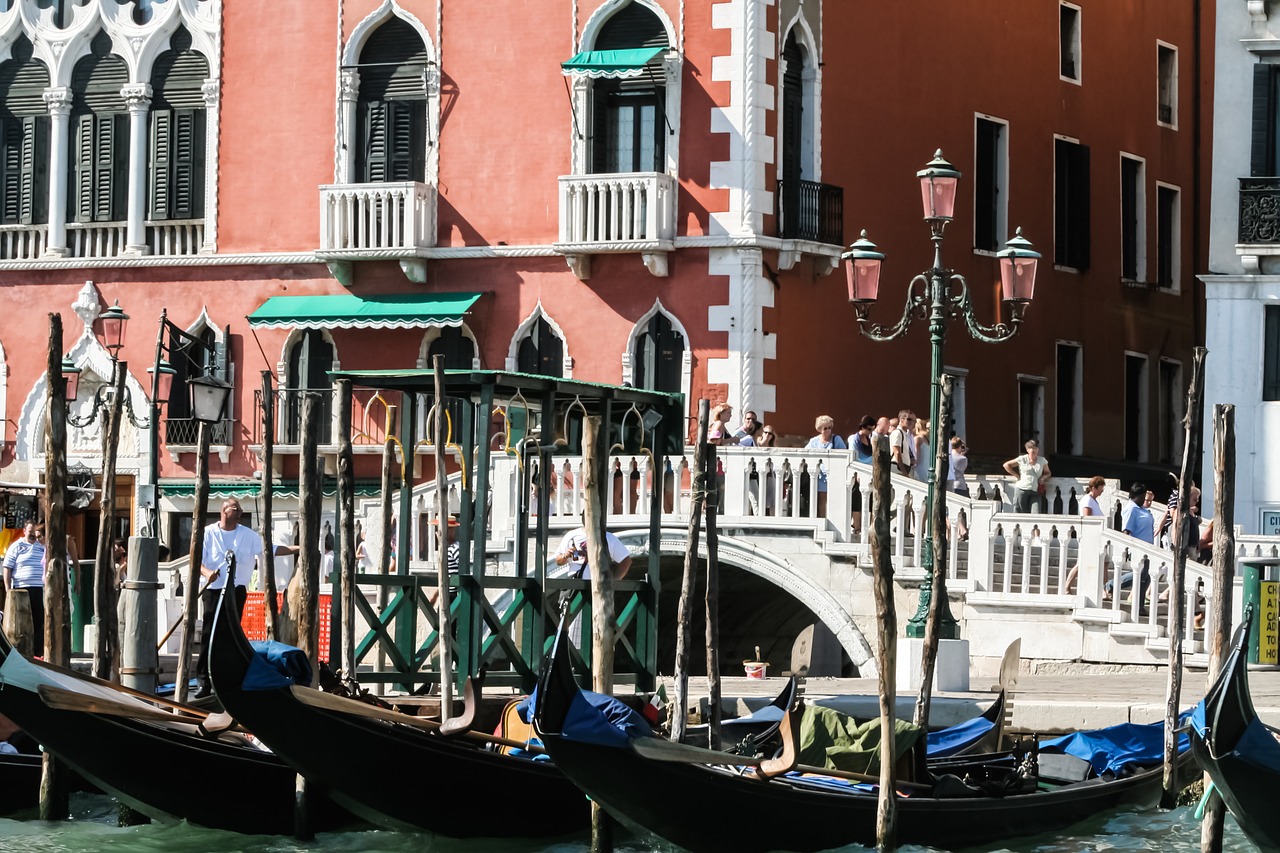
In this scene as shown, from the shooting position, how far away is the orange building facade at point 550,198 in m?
23.0

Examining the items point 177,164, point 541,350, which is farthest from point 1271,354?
point 177,164

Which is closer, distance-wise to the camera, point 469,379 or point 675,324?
point 469,379

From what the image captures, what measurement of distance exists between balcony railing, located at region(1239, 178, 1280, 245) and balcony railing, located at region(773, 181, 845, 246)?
3602mm

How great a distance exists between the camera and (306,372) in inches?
959

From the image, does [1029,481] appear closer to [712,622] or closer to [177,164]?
[712,622]

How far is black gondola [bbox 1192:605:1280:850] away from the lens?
11.5 metres

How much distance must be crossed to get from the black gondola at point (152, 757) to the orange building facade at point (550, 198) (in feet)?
28.9

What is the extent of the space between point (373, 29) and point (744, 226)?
422cm

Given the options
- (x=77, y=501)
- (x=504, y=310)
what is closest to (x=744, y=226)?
(x=504, y=310)

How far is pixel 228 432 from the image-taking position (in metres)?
24.7

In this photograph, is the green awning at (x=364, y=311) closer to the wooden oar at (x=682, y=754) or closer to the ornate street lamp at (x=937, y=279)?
the ornate street lamp at (x=937, y=279)

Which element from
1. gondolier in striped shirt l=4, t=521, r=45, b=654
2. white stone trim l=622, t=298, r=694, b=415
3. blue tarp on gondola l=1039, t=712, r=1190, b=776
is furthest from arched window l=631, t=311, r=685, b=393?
blue tarp on gondola l=1039, t=712, r=1190, b=776

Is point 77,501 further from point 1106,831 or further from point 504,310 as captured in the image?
point 1106,831

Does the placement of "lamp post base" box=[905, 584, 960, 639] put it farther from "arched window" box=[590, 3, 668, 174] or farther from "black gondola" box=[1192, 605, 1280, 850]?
"arched window" box=[590, 3, 668, 174]
